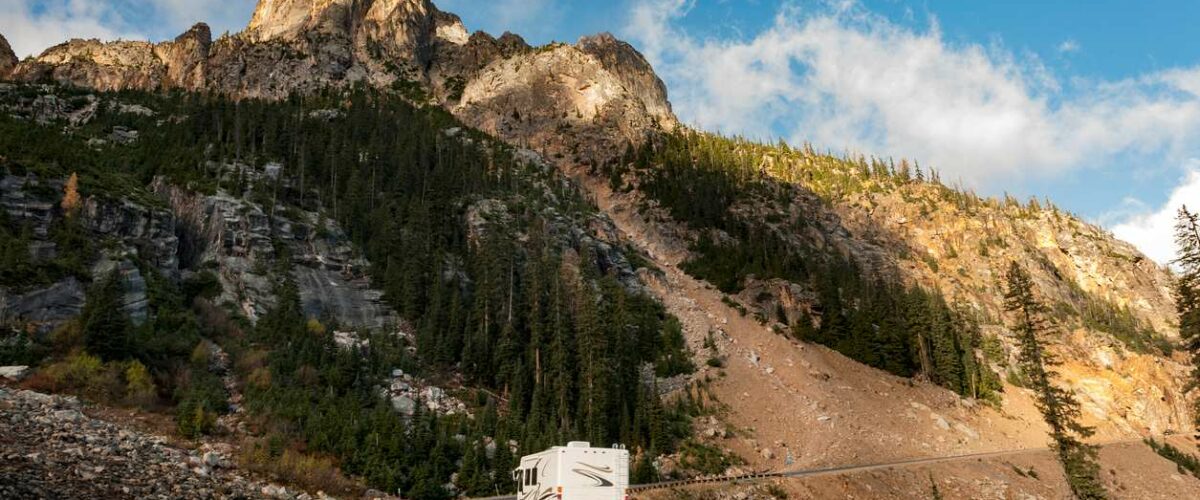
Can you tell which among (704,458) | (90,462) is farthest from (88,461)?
(704,458)

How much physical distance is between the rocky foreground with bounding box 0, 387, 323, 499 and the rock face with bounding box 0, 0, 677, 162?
369 feet

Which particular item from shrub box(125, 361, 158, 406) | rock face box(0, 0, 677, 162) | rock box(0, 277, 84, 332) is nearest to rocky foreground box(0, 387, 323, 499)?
shrub box(125, 361, 158, 406)

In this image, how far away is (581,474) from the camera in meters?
27.0

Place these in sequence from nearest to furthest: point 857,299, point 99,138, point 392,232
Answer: point 392,232, point 99,138, point 857,299

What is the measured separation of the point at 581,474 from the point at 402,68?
155511mm

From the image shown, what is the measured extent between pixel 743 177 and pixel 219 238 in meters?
98.2

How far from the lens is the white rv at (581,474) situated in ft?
87.7

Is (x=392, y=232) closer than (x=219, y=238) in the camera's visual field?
No

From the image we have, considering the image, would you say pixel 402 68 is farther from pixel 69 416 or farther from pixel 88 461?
pixel 88 461

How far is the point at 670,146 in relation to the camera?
145625 mm

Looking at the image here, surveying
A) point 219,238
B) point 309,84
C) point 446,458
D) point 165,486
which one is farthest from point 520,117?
point 165,486

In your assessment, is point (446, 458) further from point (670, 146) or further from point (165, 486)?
point (670, 146)

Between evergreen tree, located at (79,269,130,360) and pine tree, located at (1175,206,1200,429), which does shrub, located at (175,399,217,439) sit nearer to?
evergreen tree, located at (79,269,130,360)

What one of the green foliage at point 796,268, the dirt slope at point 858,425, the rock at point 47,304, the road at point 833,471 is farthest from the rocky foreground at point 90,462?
the green foliage at point 796,268
